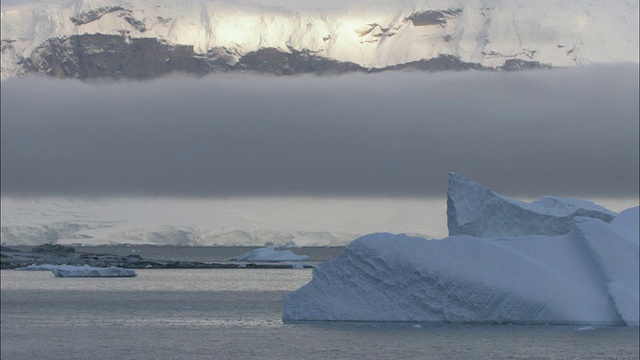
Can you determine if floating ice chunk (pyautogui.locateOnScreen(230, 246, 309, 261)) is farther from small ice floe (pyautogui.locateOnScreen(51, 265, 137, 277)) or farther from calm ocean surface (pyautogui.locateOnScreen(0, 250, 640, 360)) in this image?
calm ocean surface (pyautogui.locateOnScreen(0, 250, 640, 360))

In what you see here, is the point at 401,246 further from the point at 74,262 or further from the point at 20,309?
the point at 74,262

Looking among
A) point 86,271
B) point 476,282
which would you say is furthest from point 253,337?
point 86,271

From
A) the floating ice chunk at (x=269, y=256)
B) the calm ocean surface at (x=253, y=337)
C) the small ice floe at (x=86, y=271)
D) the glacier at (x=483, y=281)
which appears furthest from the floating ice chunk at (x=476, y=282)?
the floating ice chunk at (x=269, y=256)

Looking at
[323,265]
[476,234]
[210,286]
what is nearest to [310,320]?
[323,265]

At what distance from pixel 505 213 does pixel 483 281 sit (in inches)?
326

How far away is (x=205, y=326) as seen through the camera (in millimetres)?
37375

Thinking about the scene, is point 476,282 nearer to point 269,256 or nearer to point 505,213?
point 505,213

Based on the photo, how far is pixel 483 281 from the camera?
100.0ft

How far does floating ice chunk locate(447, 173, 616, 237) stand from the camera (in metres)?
38.0

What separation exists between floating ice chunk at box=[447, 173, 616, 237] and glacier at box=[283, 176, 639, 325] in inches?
228

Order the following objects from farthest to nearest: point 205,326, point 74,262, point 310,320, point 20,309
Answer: point 74,262 → point 20,309 → point 205,326 → point 310,320

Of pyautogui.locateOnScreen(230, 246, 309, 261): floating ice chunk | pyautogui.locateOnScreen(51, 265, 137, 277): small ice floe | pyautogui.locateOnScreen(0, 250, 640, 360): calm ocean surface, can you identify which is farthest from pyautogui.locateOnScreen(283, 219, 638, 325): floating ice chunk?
pyautogui.locateOnScreen(230, 246, 309, 261): floating ice chunk

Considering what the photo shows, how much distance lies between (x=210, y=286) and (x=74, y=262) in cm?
2151

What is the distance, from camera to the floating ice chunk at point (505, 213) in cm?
3800
